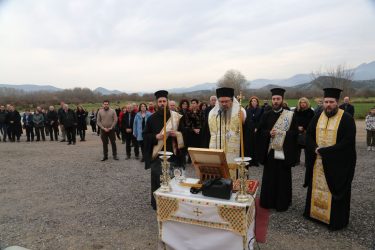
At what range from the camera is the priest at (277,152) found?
5.14 metres

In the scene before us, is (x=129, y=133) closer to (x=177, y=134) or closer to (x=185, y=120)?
(x=185, y=120)

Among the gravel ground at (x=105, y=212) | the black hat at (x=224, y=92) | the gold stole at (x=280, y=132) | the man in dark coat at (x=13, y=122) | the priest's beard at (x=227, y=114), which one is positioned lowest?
the gravel ground at (x=105, y=212)

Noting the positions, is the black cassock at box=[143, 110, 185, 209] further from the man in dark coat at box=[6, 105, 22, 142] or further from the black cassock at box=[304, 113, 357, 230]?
the man in dark coat at box=[6, 105, 22, 142]

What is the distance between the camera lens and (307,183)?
16.3 feet

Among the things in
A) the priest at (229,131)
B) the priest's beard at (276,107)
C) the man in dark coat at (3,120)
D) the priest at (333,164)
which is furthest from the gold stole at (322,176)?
the man in dark coat at (3,120)

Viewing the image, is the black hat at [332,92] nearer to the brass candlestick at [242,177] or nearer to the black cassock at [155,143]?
the brass candlestick at [242,177]

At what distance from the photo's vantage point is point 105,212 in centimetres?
545

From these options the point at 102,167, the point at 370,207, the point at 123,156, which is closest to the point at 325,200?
the point at 370,207

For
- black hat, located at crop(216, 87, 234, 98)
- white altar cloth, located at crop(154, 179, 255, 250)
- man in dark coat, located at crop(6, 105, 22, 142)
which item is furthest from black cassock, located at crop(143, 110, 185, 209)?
man in dark coat, located at crop(6, 105, 22, 142)

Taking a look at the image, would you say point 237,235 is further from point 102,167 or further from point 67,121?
point 67,121

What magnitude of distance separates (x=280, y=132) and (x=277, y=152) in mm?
345

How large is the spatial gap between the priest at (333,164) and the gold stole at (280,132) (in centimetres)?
48

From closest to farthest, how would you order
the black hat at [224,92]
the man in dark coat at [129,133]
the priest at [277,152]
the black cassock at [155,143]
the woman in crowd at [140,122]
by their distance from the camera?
the black hat at [224,92] < the black cassock at [155,143] < the priest at [277,152] < the woman in crowd at [140,122] < the man in dark coat at [129,133]

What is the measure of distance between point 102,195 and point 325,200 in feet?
14.2
